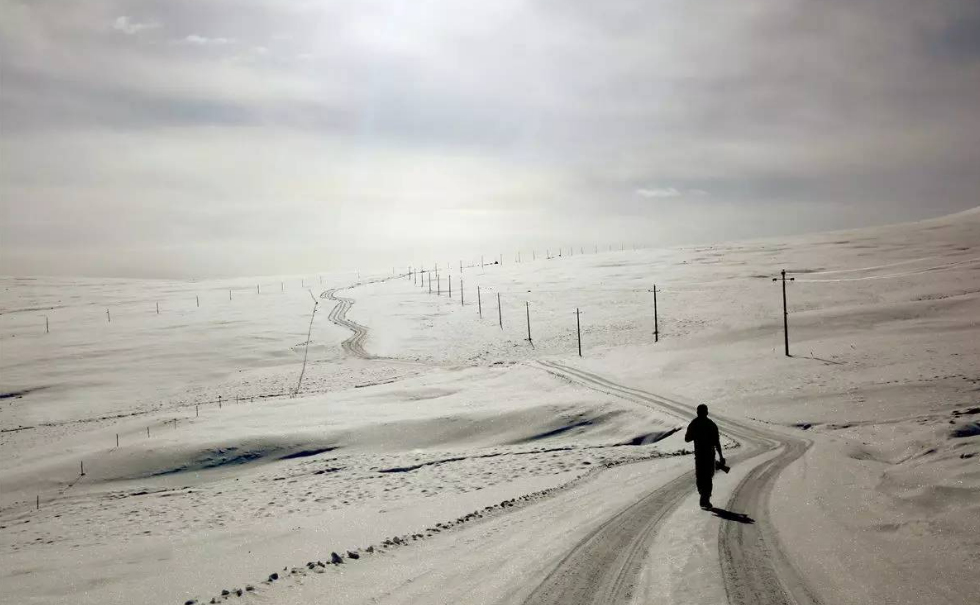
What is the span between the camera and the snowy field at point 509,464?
391 inches

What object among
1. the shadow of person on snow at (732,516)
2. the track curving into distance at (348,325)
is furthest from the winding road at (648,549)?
the track curving into distance at (348,325)

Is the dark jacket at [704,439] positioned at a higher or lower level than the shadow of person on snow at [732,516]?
higher

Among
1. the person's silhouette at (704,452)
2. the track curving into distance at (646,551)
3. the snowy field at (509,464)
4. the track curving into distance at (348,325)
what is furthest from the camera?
the track curving into distance at (348,325)

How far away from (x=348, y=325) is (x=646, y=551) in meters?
77.0

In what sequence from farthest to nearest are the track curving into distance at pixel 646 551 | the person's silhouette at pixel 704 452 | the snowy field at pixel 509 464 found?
the person's silhouette at pixel 704 452 < the snowy field at pixel 509 464 < the track curving into distance at pixel 646 551

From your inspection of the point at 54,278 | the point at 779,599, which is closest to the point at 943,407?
the point at 779,599

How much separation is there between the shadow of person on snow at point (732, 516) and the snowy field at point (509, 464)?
9 cm

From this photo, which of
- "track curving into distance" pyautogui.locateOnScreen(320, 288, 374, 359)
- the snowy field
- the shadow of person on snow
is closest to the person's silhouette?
the shadow of person on snow

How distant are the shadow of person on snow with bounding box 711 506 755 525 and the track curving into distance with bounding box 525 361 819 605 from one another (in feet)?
0.66

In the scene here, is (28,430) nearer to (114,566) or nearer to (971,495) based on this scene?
(114,566)

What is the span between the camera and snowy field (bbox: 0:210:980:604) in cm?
993

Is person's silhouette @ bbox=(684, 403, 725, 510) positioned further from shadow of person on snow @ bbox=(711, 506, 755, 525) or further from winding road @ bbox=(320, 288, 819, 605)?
winding road @ bbox=(320, 288, 819, 605)

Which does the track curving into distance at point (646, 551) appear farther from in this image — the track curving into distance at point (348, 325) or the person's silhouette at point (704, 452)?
the track curving into distance at point (348, 325)

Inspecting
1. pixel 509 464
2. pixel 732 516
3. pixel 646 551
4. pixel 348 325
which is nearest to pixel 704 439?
pixel 732 516
